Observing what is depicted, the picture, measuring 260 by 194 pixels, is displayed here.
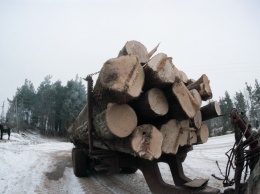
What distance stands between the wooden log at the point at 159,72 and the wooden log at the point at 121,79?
140 mm

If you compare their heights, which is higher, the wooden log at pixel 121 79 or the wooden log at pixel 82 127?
the wooden log at pixel 121 79

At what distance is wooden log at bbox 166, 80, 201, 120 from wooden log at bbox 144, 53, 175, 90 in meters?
0.15

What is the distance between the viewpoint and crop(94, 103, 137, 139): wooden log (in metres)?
3.40

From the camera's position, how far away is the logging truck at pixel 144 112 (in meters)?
3.35

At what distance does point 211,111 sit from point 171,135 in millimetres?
1224

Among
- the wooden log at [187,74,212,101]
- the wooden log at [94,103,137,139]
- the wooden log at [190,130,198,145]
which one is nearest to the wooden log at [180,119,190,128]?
the wooden log at [190,130,198,145]

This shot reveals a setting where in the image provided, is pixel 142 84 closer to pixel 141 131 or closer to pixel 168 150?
pixel 141 131

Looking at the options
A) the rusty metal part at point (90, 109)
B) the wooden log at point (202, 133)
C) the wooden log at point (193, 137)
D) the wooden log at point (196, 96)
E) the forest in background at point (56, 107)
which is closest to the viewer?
the wooden log at point (196, 96)

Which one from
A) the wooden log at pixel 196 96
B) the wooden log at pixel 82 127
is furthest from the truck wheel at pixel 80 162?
the wooden log at pixel 196 96

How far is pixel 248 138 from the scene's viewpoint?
11.5ft

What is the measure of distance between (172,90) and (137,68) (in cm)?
63

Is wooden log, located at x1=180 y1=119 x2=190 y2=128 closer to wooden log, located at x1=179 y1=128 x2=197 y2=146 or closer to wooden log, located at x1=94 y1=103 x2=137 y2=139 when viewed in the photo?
wooden log, located at x1=179 y1=128 x2=197 y2=146

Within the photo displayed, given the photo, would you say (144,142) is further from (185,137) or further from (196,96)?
(196,96)

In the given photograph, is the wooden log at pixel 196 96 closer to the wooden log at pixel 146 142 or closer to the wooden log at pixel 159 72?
the wooden log at pixel 159 72
